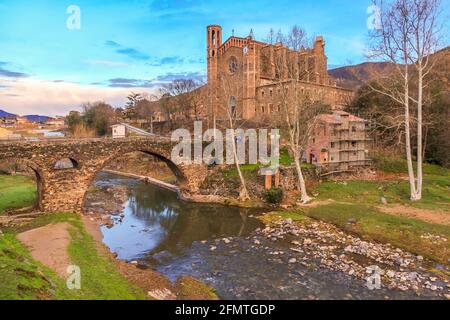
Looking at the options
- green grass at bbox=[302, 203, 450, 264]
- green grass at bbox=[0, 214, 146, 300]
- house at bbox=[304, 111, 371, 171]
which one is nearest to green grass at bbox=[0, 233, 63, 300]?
green grass at bbox=[0, 214, 146, 300]

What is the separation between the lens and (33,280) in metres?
11.9

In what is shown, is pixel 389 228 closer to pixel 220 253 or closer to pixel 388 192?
pixel 388 192

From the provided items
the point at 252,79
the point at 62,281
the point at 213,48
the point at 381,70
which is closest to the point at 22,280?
the point at 62,281

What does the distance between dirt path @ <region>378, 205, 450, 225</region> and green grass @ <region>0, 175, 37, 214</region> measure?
29367 mm

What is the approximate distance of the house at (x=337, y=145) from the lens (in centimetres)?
3762

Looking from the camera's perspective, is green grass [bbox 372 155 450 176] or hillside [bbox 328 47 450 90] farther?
green grass [bbox 372 155 450 176]

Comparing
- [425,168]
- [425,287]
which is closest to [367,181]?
[425,168]

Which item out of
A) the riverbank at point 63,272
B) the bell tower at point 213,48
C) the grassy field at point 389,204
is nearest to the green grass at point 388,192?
the grassy field at point 389,204

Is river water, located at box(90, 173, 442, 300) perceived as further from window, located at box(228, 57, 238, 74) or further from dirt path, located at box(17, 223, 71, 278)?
window, located at box(228, 57, 238, 74)

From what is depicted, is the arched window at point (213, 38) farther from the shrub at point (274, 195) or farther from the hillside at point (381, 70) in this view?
the shrub at point (274, 195)

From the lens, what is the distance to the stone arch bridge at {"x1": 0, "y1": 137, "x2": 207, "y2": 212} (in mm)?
25298
